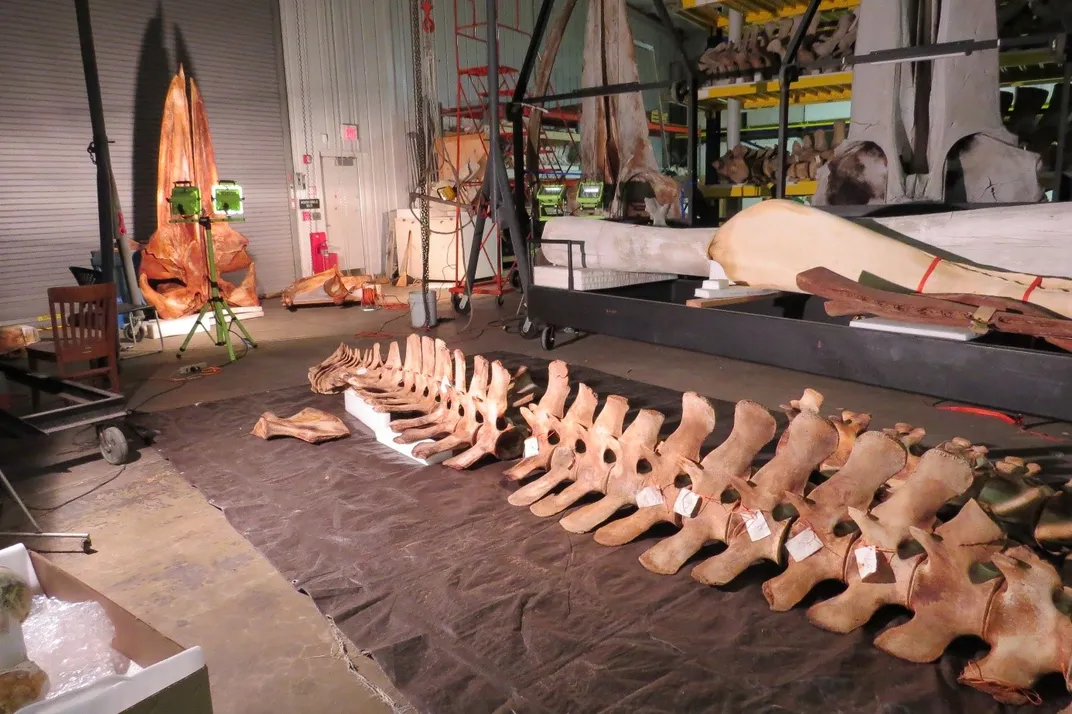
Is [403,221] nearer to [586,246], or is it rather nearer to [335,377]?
[586,246]

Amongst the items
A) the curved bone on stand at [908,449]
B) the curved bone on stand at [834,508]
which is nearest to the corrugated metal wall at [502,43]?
the curved bone on stand at [908,449]

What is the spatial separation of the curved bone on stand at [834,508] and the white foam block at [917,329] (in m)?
1.71

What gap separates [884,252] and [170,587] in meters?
3.87

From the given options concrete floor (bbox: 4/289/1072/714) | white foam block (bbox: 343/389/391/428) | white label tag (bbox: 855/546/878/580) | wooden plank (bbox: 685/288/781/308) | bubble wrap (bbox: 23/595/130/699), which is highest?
wooden plank (bbox: 685/288/781/308)

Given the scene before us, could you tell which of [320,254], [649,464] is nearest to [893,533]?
[649,464]

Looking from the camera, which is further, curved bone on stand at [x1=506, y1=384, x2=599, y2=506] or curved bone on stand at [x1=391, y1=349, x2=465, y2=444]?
curved bone on stand at [x1=391, y1=349, x2=465, y2=444]

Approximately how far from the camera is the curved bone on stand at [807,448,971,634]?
2.11m

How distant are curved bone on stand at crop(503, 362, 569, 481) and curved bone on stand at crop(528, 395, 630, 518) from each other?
0.16 meters

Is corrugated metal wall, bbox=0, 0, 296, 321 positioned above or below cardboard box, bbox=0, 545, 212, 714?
above

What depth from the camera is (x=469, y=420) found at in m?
3.99

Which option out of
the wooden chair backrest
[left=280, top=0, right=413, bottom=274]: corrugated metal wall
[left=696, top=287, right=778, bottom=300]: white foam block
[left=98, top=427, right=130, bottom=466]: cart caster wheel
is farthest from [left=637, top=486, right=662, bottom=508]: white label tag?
[left=280, top=0, right=413, bottom=274]: corrugated metal wall

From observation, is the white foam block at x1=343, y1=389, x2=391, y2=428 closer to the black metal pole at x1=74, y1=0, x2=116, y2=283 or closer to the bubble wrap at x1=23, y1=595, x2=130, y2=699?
the bubble wrap at x1=23, y1=595, x2=130, y2=699

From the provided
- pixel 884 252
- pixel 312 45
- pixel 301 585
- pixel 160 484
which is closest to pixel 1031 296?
pixel 884 252

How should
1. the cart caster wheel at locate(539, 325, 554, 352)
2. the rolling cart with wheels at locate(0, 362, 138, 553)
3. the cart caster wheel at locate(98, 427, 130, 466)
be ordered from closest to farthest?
the rolling cart with wheels at locate(0, 362, 138, 553) → the cart caster wheel at locate(98, 427, 130, 466) → the cart caster wheel at locate(539, 325, 554, 352)
